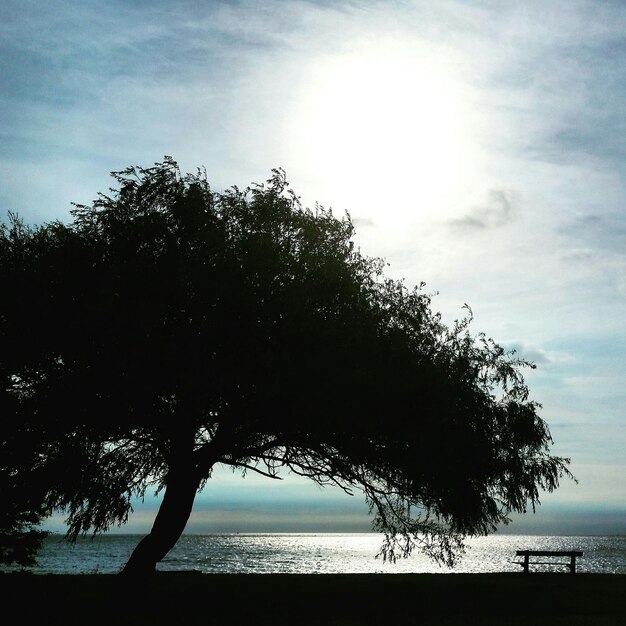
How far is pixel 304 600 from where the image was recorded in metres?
24.2

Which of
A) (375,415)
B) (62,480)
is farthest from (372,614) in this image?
(62,480)

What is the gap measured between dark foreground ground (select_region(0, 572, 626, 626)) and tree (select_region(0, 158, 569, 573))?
6.57 ft

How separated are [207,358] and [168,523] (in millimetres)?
6013

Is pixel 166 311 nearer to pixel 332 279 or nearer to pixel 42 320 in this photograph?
pixel 42 320

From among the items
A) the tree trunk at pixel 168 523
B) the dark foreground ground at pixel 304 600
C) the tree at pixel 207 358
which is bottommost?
the dark foreground ground at pixel 304 600

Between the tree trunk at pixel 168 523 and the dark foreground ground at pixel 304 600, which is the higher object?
the tree trunk at pixel 168 523

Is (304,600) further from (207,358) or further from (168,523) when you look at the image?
(207,358)

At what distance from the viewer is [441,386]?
20516 mm

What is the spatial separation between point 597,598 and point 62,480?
18.5 m

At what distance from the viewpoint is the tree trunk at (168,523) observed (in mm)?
22266

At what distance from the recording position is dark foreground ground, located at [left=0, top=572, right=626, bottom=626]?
60.8ft

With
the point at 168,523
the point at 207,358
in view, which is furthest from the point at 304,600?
the point at 207,358

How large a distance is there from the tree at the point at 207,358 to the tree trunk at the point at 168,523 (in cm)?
4

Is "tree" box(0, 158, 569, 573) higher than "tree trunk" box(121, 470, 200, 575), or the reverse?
"tree" box(0, 158, 569, 573)
